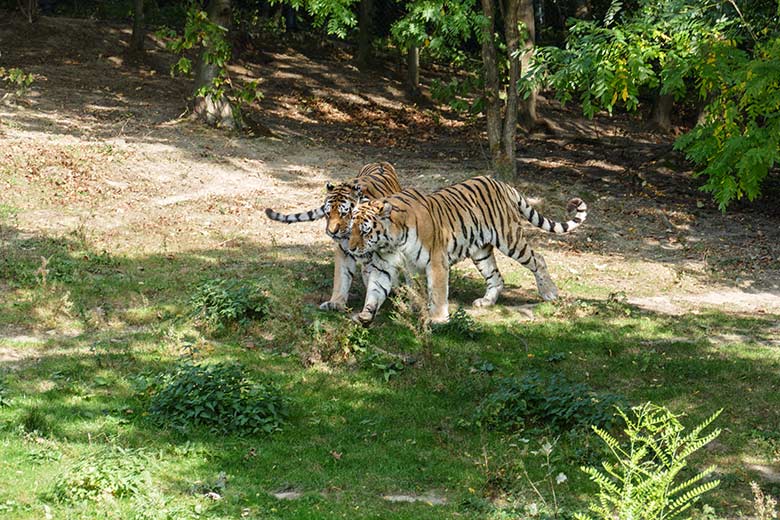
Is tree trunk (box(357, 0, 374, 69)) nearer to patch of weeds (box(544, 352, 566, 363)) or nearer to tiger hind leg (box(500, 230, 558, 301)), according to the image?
tiger hind leg (box(500, 230, 558, 301))

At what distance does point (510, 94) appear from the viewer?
700 inches

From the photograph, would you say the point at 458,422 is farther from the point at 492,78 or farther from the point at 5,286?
the point at 492,78

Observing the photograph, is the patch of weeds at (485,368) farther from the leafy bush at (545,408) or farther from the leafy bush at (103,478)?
the leafy bush at (103,478)

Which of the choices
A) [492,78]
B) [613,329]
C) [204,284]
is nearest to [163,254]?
[204,284]

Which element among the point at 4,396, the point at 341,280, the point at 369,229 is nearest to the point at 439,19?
the point at 341,280

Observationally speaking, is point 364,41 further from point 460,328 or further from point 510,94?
point 460,328

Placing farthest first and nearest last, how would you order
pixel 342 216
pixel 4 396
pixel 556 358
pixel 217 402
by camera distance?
1. pixel 342 216
2. pixel 556 358
3. pixel 4 396
4. pixel 217 402

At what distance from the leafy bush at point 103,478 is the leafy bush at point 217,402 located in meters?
1.15

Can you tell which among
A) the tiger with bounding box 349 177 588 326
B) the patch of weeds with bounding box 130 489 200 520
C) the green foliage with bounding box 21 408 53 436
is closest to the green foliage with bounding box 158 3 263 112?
the tiger with bounding box 349 177 588 326

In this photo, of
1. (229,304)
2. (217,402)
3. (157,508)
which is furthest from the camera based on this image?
(229,304)

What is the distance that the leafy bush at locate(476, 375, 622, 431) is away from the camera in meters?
8.23

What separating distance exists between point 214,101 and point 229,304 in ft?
36.0

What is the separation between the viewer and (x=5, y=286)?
446 inches

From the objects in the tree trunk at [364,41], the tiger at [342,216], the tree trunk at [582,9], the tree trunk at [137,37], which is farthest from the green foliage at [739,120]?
the tree trunk at [364,41]
